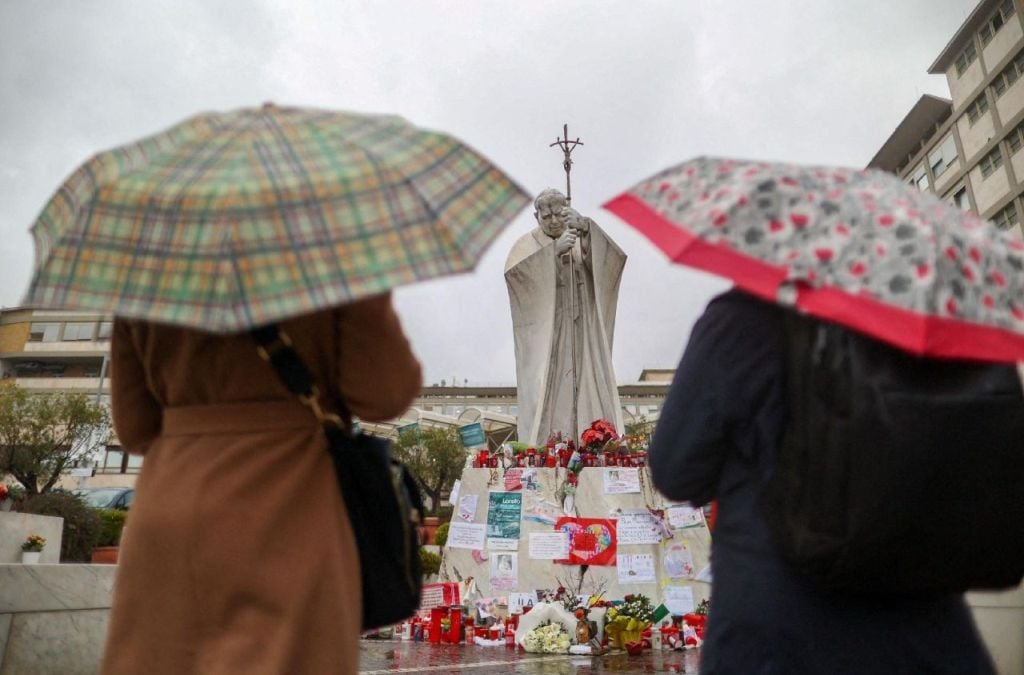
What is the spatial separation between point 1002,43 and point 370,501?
40.6 meters

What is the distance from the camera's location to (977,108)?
36.5 meters

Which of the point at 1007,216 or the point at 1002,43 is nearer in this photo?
the point at 1007,216

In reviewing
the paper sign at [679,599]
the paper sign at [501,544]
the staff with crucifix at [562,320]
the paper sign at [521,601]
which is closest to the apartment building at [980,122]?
the staff with crucifix at [562,320]

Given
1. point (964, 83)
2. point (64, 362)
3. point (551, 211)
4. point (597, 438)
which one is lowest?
point (597, 438)

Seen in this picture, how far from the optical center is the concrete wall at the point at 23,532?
8008mm

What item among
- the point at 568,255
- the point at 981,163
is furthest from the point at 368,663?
the point at 981,163

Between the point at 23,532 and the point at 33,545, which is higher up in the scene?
the point at 23,532

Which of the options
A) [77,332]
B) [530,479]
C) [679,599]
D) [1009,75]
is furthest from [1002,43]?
[77,332]

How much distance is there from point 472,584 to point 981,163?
118ft

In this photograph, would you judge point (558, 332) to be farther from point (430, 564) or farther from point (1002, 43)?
point (1002, 43)

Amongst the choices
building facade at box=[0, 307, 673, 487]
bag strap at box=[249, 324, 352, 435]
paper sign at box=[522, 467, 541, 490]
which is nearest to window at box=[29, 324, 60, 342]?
building facade at box=[0, 307, 673, 487]

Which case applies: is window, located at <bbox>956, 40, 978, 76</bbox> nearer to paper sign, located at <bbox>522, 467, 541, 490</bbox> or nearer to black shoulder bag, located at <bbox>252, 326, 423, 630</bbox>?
paper sign, located at <bbox>522, 467, 541, 490</bbox>

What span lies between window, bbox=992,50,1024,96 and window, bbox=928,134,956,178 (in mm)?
3930

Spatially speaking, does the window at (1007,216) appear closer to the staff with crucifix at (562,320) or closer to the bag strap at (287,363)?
the staff with crucifix at (562,320)
